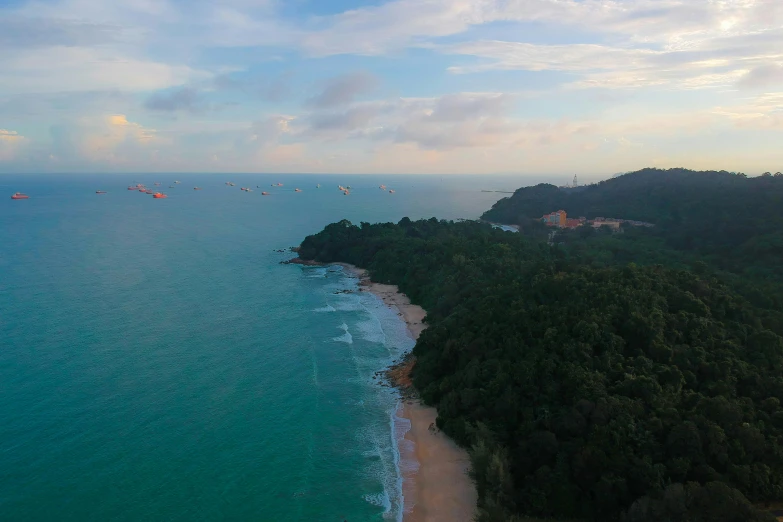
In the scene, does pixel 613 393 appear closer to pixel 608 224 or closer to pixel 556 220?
pixel 608 224

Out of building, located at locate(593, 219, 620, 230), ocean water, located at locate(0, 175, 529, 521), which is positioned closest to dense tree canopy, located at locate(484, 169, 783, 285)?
building, located at locate(593, 219, 620, 230)

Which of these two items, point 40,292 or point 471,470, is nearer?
point 471,470

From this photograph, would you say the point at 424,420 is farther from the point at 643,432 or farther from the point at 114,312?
the point at 114,312

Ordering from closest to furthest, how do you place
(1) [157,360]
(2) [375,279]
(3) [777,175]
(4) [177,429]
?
(4) [177,429] → (1) [157,360] → (2) [375,279] → (3) [777,175]

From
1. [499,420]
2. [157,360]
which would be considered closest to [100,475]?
[157,360]

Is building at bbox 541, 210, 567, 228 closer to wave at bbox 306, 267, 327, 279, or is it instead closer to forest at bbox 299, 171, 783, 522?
wave at bbox 306, 267, 327, 279

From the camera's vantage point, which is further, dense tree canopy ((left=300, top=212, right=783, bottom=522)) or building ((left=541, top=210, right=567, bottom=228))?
building ((left=541, top=210, right=567, bottom=228))

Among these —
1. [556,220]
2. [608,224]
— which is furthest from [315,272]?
[556,220]
